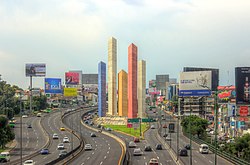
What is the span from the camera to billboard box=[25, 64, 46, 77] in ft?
598

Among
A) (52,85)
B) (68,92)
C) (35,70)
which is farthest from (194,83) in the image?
(35,70)

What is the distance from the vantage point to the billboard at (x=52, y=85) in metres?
154

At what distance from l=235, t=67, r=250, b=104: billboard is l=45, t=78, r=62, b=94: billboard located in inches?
2689

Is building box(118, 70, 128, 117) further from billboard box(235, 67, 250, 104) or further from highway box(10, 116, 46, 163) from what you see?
billboard box(235, 67, 250, 104)

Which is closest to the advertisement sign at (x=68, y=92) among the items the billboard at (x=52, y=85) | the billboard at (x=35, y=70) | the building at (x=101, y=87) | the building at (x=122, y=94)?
the billboard at (x=52, y=85)

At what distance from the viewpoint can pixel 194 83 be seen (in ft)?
376

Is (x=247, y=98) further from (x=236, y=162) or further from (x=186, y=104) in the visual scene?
(x=186, y=104)

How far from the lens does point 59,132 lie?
454ft

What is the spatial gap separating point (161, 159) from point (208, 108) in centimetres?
13074

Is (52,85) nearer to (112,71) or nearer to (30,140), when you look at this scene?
(112,71)

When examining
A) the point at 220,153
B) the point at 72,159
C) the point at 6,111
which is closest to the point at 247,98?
the point at 220,153

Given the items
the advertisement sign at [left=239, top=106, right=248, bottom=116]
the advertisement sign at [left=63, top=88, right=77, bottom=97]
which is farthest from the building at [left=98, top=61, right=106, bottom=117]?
the advertisement sign at [left=239, top=106, right=248, bottom=116]

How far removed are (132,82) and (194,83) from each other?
54281 mm

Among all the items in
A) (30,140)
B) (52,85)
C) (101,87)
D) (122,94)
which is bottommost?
(30,140)
